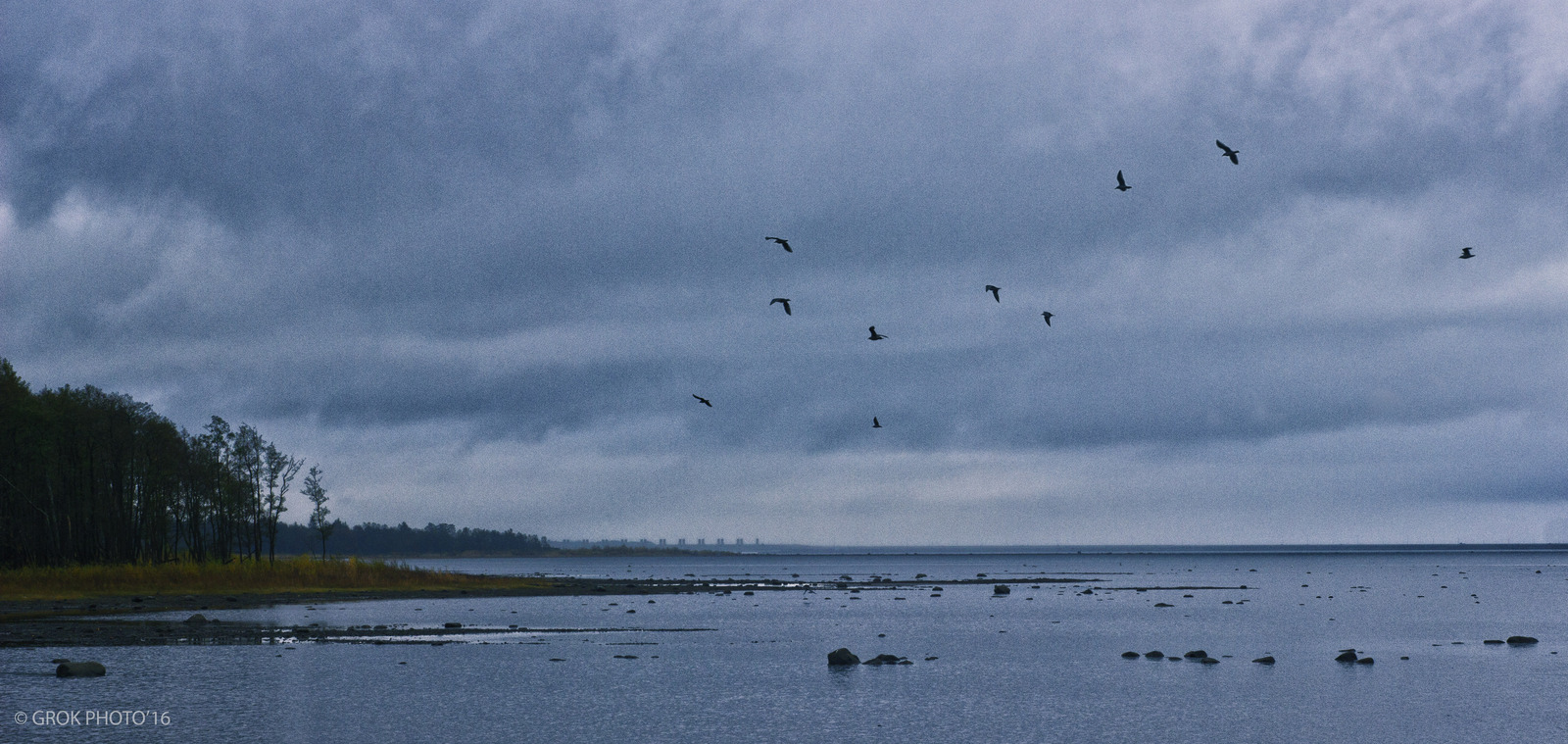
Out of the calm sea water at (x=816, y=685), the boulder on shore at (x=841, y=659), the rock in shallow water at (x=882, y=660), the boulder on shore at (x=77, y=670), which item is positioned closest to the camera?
the calm sea water at (x=816, y=685)

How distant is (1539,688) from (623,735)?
34180 mm

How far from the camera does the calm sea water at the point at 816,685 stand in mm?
34969

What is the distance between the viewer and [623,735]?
3403 cm

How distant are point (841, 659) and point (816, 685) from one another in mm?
6857

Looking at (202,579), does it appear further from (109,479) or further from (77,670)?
(77,670)

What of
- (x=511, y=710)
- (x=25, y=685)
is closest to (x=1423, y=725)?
(x=511, y=710)

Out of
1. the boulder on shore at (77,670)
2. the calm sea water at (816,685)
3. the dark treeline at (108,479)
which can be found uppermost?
the dark treeline at (108,479)

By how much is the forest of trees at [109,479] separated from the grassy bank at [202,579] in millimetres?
6081

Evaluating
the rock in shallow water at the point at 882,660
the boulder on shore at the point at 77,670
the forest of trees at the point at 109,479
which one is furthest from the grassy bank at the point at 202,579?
the rock in shallow water at the point at 882,660

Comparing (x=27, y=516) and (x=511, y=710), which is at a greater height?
(x=27, y=516)

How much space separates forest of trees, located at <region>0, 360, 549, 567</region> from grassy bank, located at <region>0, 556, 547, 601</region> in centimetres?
608

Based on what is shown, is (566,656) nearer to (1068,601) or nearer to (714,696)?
(714,696)

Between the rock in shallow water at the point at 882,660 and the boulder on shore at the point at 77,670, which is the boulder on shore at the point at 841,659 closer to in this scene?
the rock in shallow water at the point at 882,660

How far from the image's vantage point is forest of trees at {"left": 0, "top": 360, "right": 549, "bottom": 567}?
322 ft
